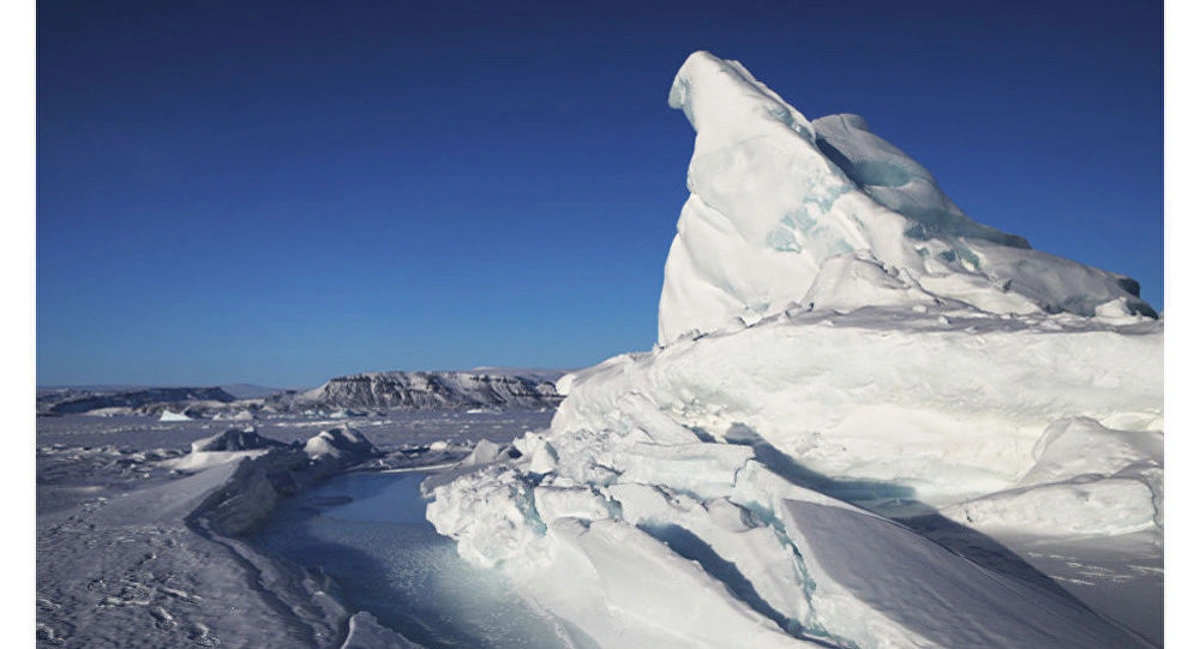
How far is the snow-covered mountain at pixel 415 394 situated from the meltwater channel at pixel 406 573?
35755 mm

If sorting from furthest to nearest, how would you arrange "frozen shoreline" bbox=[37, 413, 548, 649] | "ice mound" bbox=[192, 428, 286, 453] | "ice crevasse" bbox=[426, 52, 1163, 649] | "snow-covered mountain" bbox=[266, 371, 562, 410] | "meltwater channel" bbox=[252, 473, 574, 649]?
"snow-covered mountain" bbox=[266, 371, 562, 410] → "ice mound" bbox=[192, 428, 286, 453] → "meltwater channel" bbox=[252, 473, 574, 649] → "frozen shoreline" bbox=[37, 413, 548, 649] → "ice crevasse" bbox=[426, 52, 1163, 649]

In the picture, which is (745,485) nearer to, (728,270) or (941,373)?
(941,373)

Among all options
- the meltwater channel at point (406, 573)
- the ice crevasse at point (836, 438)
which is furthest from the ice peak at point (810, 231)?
the meltwater channel at point (406, 573)

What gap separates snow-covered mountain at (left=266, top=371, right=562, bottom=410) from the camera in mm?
44531

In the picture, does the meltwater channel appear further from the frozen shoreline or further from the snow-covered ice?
the frozen shoreline

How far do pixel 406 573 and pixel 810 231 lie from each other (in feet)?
20.4

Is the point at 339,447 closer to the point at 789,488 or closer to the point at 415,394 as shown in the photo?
the point at 789,488

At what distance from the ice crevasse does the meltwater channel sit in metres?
0.26

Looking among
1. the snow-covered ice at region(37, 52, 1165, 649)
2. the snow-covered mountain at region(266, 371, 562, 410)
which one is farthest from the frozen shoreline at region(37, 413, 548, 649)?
the snow-covered mountain at region(266, 371, 562, 410)

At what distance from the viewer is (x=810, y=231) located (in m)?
8.43

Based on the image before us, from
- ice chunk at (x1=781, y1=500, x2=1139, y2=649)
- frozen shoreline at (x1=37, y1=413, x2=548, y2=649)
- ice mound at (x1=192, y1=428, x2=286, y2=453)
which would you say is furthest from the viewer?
ice mound at (x1=192, y1=428, x2=286, y2=453)

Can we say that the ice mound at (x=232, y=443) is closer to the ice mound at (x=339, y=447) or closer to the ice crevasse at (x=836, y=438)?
the ice mound at (x=339, y=447)

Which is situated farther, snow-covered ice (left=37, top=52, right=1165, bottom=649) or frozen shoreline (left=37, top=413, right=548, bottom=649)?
frozen shoreline (left=37, top=413, right=548, bottom=649)

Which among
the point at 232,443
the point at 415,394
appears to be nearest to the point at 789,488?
the point at 232,443
